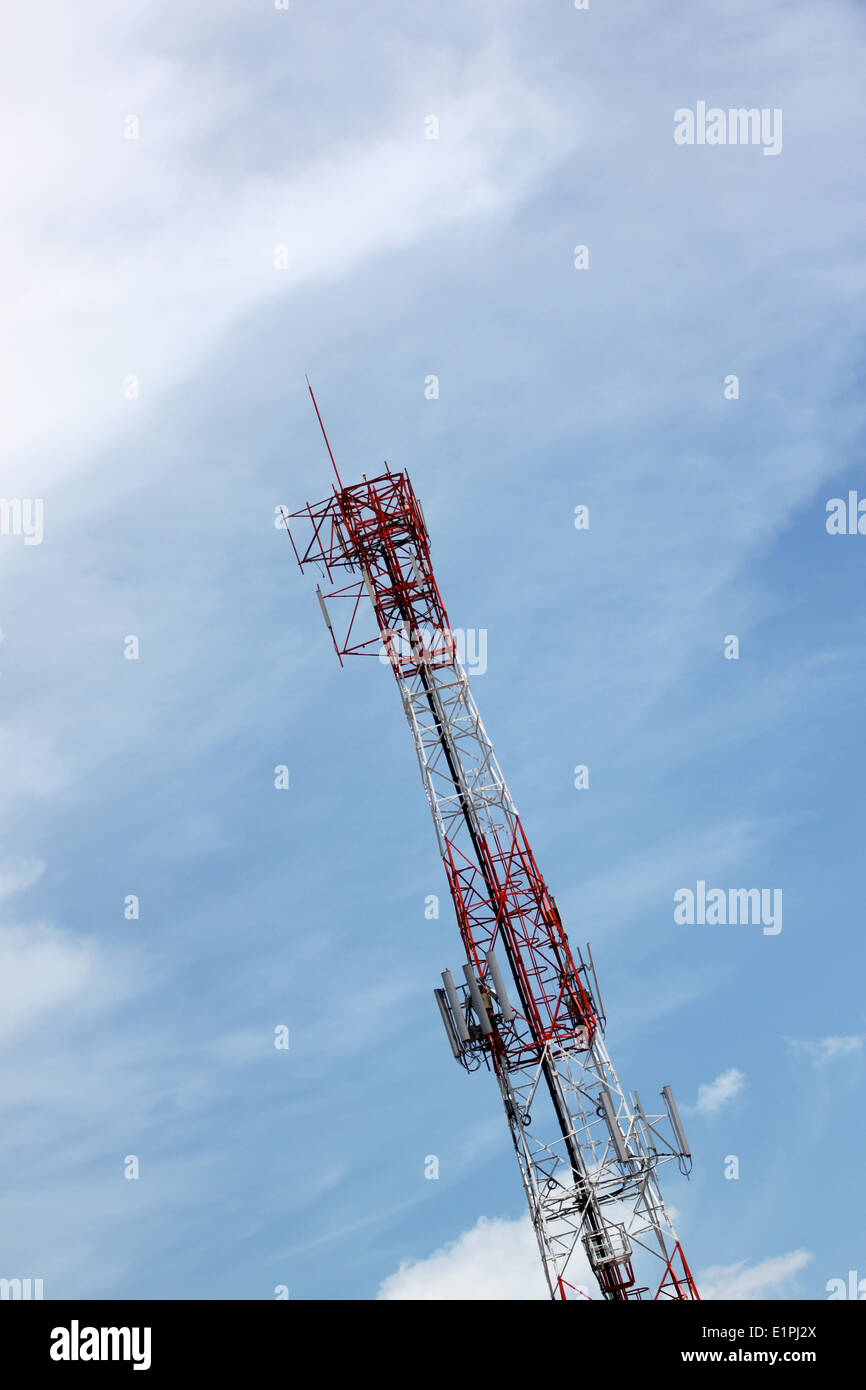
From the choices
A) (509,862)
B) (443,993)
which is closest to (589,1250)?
(443,993)

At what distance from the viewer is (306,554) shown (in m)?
74.9

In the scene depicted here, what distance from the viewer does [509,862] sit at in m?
71.3
